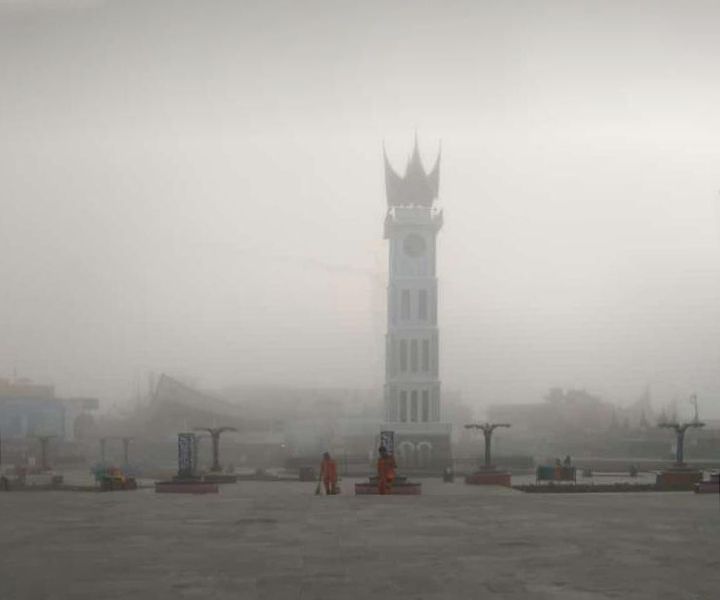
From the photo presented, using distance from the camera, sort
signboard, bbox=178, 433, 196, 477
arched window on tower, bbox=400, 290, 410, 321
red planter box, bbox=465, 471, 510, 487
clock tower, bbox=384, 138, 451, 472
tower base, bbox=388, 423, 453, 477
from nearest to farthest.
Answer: signboard, bbox=178, 433, 196, 477 → red planter box, bbox=465, 471, 510, 487 → tower base, bbox=388, 423, 453, 477 → clock tower, bbox=384, 138, 451, 472 → arched window on tower, bbox=400, 290, 410, 321

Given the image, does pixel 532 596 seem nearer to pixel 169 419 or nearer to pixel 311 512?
pixel 311 512

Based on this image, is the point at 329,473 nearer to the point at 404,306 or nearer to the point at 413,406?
the point at 413,406

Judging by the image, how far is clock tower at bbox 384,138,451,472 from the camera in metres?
79.9

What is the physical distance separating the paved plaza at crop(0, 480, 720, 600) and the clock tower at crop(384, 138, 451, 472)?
6206 centimetres

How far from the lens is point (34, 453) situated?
77875 millimetres

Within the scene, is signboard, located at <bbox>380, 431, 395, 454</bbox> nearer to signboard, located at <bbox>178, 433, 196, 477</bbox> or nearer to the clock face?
signboard, located at <bbox>178, 433, 196, 477</bbox>

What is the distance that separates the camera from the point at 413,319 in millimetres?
83812

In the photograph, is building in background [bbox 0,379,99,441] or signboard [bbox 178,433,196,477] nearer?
signboard [bbox 178,433,196,477]

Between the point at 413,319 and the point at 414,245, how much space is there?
6801 mm

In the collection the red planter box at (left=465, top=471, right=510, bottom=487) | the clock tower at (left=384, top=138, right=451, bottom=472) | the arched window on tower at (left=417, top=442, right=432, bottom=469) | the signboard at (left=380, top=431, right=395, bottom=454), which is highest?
the clock tower at (left=384, top=138, right=451, bottom=472)

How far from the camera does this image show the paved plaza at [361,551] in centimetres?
834

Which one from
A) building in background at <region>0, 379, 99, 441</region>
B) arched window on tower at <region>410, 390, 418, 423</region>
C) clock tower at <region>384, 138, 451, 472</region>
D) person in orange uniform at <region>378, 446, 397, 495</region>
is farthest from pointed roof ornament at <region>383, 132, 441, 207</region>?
person in orange uniform at <region>378, 446, 397, 495</region>

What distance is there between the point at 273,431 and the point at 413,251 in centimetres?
5505

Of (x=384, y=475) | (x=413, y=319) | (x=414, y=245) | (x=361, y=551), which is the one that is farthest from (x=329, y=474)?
(x=414, y=245)
